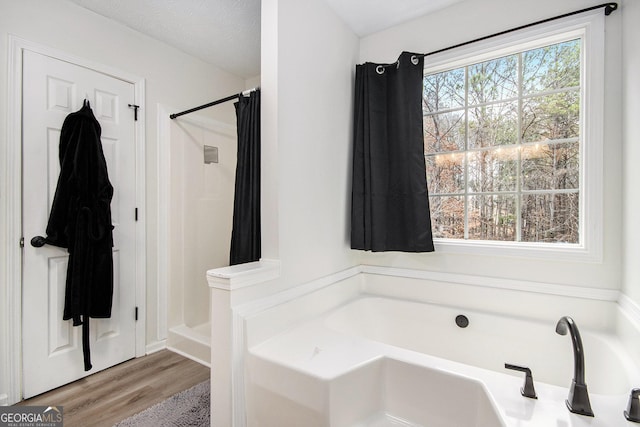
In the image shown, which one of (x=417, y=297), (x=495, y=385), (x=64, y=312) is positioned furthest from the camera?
(x=417, y=297)

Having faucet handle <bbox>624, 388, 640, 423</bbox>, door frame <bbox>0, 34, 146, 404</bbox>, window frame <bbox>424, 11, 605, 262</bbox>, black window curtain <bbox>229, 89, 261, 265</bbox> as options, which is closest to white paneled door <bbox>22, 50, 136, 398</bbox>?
door frame <bbox>0, 34, 146, 404</bbox>

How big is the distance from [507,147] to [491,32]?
0.70 metres

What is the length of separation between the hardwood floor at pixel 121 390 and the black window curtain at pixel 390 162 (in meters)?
1.46

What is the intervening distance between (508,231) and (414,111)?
971 mm

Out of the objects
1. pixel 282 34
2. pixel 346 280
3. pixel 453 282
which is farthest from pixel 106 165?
pixel 453 282

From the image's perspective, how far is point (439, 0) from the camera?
6.20ft

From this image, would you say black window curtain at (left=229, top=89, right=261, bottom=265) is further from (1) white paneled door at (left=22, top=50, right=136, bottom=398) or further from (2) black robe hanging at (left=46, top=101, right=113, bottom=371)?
(1) white paneled door at (left=22, top=50, right=136, bottom=398)

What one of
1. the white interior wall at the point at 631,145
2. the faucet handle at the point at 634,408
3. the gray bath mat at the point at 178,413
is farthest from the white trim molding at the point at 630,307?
the gray bath mat at the point at 178,413

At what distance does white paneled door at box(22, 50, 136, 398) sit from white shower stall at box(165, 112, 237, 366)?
39cm

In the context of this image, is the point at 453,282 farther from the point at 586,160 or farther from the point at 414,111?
the point at 414,111

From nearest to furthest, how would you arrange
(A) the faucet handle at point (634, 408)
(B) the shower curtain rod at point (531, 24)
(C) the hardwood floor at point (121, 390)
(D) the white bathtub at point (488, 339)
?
1. (A) the faucet handle at point (634, 408)
2. (D) the white bathtub at point (488, 339)
3. (B) the shower curtain rod at point (531, 24)
4. (C) the hardwood floor at point (121, 390)

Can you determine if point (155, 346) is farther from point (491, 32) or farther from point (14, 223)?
point (491, 32)

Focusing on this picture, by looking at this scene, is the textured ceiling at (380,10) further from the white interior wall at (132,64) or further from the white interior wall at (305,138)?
the white interior wall at (132,64)

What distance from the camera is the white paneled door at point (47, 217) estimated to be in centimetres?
178
